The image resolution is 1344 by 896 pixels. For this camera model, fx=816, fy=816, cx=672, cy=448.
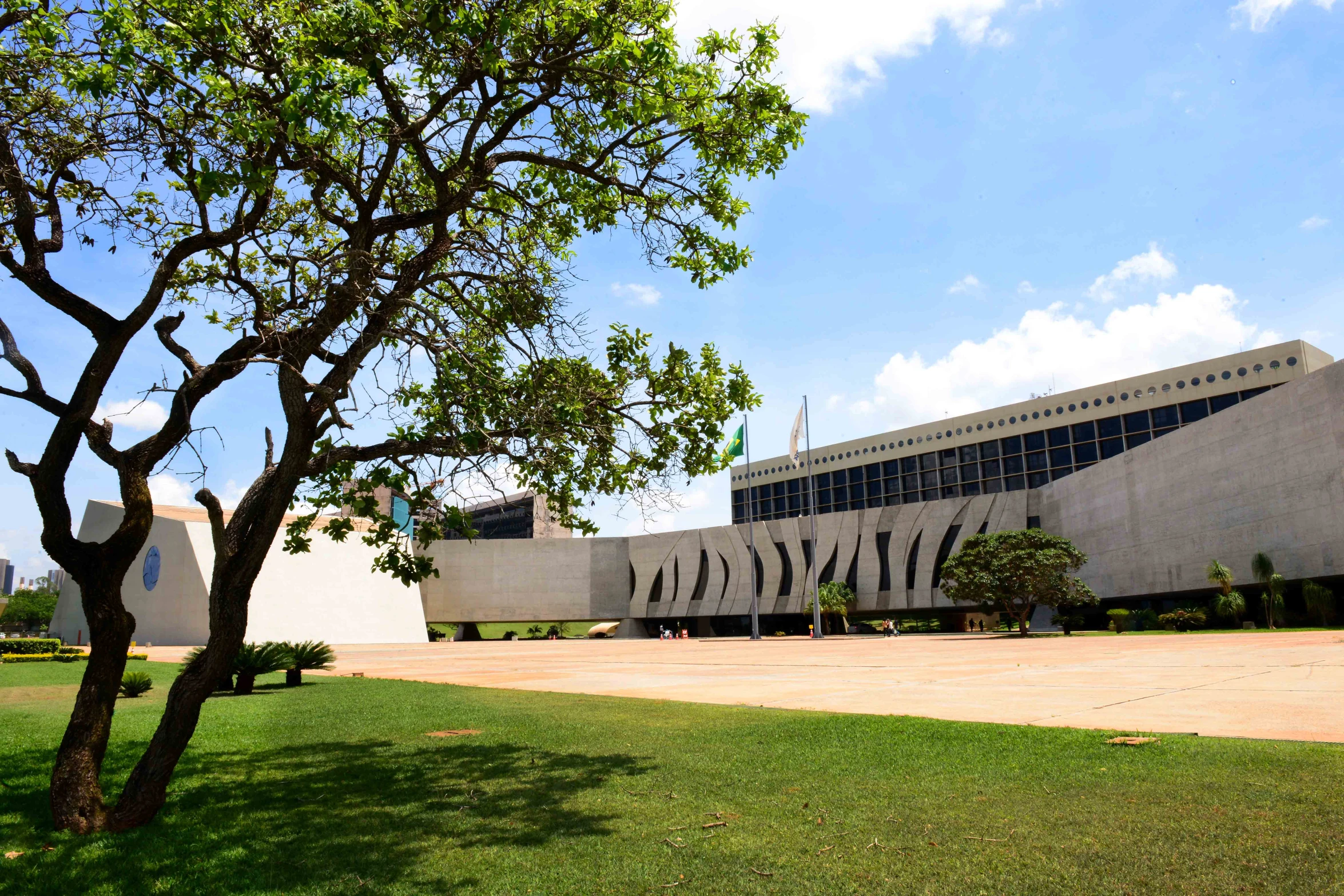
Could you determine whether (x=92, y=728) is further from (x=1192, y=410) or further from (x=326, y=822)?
(x=1192, y=410)

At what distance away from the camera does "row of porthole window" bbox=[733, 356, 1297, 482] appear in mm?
61000

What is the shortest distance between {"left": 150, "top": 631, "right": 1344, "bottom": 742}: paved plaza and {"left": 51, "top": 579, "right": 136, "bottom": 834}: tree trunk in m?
8.67

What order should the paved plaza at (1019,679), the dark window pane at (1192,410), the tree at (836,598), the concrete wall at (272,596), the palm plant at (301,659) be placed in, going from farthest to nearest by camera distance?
the tree at (836,598) < the dark window pane at (1192,410) < the concrete wall at (272,596) < the palm plant at (301,659) < the paved plaza at (1019,679)

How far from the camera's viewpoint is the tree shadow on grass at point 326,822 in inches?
188

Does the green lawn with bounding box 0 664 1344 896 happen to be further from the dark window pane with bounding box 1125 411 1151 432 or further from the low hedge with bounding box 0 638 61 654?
the dark window pane with bounding box 1125 411 1151 432

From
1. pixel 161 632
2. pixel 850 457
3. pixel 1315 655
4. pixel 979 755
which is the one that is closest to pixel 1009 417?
pixel 850 457

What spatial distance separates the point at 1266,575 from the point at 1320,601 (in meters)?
2.09

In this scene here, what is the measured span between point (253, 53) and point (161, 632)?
57689 mm

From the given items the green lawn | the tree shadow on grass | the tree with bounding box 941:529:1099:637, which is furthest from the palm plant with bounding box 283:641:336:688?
the tree with bounding box 941:529:1099:637

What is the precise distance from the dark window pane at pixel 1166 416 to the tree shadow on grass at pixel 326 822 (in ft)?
231

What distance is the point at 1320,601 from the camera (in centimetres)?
3469

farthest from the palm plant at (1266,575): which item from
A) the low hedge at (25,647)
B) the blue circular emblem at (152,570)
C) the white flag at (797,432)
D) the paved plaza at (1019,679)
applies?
the blue circular emblem at (152,570)

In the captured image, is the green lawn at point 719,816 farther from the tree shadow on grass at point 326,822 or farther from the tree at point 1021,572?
the tree at point 1021,572

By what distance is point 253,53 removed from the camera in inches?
266
